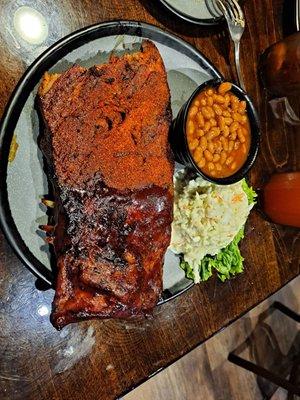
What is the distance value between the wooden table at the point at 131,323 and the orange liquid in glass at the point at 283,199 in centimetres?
10

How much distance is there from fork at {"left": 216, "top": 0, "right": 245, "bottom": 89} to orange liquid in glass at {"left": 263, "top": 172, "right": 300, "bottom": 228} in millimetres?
804

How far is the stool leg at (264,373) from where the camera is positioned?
4328 millimetres

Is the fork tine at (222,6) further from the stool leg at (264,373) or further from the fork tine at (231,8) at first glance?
the stool leg at (264,373)

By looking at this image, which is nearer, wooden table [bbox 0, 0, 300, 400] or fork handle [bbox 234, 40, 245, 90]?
wooden table [bbox 0, 0, 300, 400]

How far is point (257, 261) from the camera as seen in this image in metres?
3.34

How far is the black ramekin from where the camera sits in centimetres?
246

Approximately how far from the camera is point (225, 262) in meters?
3.04

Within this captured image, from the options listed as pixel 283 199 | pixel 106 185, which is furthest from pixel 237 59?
pixel 106 185

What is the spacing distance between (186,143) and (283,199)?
109cm

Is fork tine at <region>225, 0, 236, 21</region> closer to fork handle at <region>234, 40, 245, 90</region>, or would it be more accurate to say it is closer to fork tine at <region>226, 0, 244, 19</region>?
fork tine at <region>226, 0, 244, 19</region>

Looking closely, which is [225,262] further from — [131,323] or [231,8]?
[231,8]

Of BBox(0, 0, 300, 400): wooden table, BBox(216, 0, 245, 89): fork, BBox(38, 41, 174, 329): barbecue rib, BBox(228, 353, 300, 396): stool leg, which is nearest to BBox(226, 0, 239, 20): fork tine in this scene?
BBox(216, 0, 245, 89): fork

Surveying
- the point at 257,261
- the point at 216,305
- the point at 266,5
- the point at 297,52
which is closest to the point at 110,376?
the point at 216,305

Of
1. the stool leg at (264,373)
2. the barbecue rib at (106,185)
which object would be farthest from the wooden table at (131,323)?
the stool leg at (264,373)
